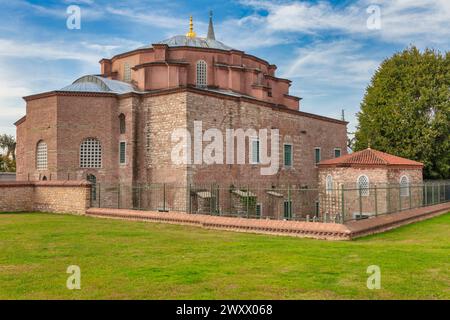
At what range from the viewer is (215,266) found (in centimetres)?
678

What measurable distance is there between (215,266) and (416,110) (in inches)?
1015

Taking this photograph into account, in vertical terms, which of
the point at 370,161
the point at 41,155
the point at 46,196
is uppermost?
the point at 41,155

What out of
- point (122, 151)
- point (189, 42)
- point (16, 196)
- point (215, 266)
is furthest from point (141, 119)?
point (215, 266)

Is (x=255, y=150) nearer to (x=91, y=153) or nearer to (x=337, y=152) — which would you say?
(x=91, y=153)

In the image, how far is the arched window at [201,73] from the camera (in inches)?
1016

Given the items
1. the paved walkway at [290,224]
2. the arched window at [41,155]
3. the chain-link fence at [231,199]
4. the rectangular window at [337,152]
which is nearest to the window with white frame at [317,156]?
the rectangular window at [337,152]

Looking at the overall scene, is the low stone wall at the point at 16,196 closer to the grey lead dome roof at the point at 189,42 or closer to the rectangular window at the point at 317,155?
the grey lead dome roof at the point at 189,42

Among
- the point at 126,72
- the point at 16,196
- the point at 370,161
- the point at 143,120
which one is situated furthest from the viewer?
the point at 126,72

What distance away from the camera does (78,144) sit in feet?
69.9

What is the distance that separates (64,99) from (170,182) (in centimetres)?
707

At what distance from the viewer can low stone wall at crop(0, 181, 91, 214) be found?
17109 mm
